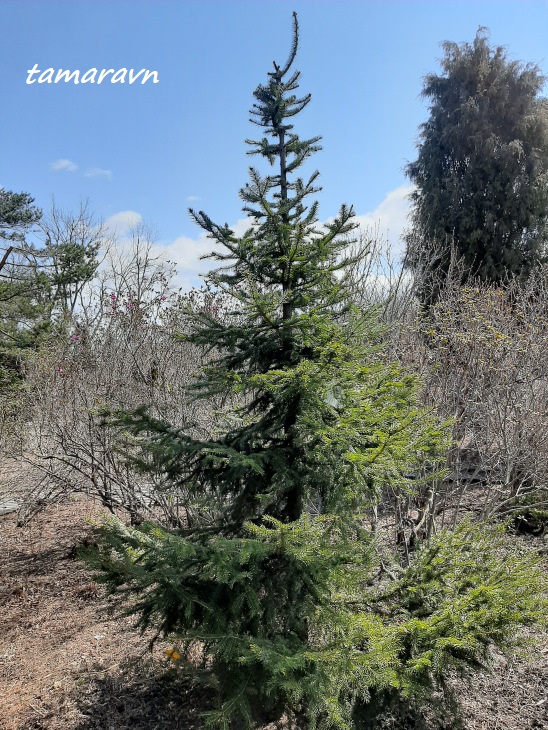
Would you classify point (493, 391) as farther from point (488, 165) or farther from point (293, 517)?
point (488, 165)

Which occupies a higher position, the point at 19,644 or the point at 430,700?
the point at 430,700

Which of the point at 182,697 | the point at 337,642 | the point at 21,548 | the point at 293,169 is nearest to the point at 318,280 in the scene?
the point at 293,169

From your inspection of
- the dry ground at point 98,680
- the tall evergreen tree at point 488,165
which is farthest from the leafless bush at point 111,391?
the tall evergreen tree at point 488,165

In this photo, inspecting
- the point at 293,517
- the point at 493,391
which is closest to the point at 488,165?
the point at 493,391

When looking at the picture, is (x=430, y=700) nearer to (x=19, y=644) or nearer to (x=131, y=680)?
(x=131, y=680)

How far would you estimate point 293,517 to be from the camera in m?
3.46

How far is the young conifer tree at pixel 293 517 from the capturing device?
8.64ft

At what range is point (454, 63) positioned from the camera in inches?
667

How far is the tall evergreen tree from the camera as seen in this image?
15773 millimetres

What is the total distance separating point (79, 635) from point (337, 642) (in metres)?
4.01

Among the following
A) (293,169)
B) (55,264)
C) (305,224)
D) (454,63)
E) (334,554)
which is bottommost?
(334,554)

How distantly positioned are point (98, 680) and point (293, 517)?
2572mm

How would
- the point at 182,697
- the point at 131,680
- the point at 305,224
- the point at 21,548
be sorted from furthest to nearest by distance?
the point at 21,548, the point at 131,680, the point at 182,697, the point at 305,224

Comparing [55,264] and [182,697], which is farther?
[55,264]
